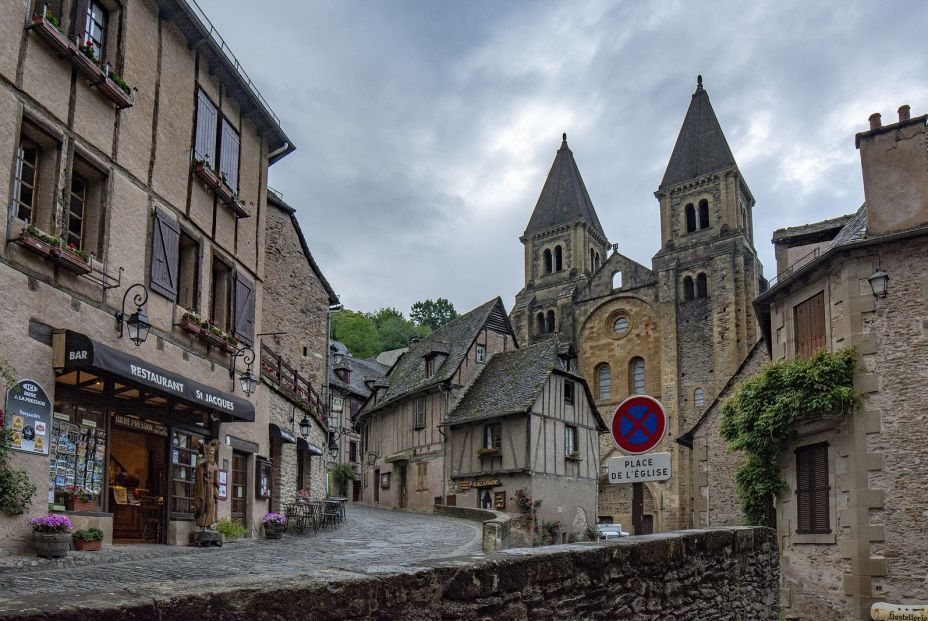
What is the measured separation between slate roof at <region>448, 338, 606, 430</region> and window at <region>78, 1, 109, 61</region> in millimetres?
18147

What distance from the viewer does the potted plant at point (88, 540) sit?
444 inches

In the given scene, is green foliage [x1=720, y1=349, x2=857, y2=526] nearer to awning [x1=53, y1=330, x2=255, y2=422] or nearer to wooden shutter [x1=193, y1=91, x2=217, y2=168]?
awning [x1=53, y1=330, x2=255, y2=422]

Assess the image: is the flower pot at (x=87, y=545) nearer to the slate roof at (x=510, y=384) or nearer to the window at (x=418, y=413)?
the slate roof at (x=510, y=384)

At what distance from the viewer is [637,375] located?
168 feet

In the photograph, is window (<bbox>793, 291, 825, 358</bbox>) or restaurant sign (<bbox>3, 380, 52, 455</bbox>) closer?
restaurant sign (<bbox>3, 380, 52, 455</bbox>)

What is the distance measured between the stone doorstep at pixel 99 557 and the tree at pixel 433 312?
69113 millimetres

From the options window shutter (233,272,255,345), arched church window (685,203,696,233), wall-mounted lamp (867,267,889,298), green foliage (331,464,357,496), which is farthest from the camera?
arched church window (685,203,696,233)

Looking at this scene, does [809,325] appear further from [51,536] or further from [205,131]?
[51,536]

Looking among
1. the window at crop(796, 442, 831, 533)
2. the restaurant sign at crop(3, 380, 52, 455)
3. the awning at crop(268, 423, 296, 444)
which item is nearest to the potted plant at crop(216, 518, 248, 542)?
the awning at crop(268, 423, 296, 444)

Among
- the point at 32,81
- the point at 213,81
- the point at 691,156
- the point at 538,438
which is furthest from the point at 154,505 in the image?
the point at 691,156

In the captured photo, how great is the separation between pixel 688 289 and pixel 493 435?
24.0m

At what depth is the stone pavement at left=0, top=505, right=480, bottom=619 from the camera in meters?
3.43

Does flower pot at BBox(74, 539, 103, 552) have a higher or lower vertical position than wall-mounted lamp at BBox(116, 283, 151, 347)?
lower

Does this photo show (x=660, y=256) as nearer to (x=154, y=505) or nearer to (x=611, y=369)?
(x=611, y=369)
